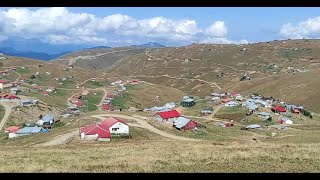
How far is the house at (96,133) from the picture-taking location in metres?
59.2

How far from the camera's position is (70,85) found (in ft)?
608

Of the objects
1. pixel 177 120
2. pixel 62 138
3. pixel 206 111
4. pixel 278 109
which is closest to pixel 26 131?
pixel 62 138

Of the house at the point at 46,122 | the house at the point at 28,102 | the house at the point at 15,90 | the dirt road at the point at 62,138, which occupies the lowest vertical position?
the house at the point at 46,122

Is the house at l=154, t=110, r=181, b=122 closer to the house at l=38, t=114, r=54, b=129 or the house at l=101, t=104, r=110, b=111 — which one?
the house at l=38, t=114, r=54, b=129

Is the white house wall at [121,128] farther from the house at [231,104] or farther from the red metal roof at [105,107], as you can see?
the red metal roof at [105,107]

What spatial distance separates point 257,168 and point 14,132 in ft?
232

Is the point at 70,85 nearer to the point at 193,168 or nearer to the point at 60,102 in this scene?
the point at 60,102

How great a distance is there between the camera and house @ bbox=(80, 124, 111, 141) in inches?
2333

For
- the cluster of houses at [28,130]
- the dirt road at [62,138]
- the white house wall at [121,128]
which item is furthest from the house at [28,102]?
the white house wall at [121,128]

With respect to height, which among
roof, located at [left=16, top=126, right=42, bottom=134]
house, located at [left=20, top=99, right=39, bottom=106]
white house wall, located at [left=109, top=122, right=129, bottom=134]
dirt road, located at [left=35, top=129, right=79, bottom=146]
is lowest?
roof, located at [left=16, top=126, right=42, bottom=134]

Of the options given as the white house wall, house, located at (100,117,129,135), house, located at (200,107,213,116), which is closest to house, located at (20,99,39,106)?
house, located at (200,107,213,116)

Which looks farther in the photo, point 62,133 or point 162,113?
point 162,113

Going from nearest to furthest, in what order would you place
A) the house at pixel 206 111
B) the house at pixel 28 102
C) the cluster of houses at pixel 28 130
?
the cluster of houses at pixel 28 130 → the house at pixel 206 111 → the house at pixel 28 102
